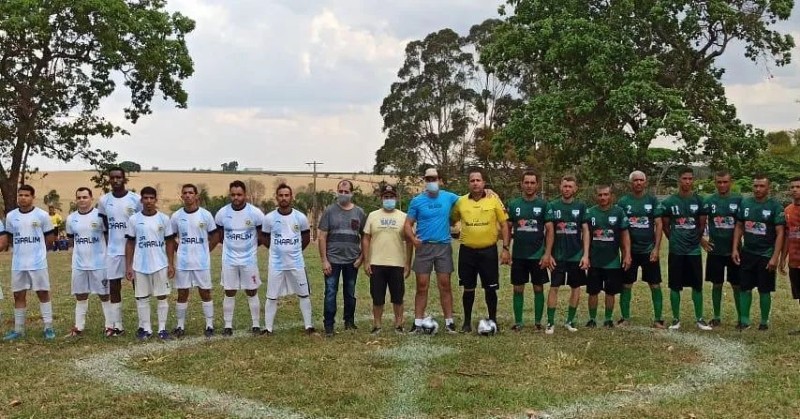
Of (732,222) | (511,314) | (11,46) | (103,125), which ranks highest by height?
(11,46)

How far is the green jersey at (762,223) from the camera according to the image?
360 inches

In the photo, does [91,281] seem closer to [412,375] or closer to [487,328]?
[412,375]

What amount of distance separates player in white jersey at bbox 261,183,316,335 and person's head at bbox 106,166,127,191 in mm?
1900

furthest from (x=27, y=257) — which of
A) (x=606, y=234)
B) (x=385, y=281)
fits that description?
(x=606, y=234)

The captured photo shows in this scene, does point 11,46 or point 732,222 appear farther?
point 11,46

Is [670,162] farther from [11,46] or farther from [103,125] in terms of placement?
[11,46]

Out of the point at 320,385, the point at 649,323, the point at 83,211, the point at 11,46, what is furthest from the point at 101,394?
the point at 11,46

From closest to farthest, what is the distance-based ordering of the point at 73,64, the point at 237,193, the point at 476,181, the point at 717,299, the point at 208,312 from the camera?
the point at 476,181, the point at 237,193, the point at 208,312, the point at 717,299, the point at 73,64

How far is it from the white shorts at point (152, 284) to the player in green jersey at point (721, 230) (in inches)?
276

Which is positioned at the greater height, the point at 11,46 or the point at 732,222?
the point at 11,46

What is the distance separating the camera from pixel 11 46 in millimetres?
25969

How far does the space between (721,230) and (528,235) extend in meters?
2.54

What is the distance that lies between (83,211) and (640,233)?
731 centimetres

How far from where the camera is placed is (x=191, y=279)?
9234 mm
